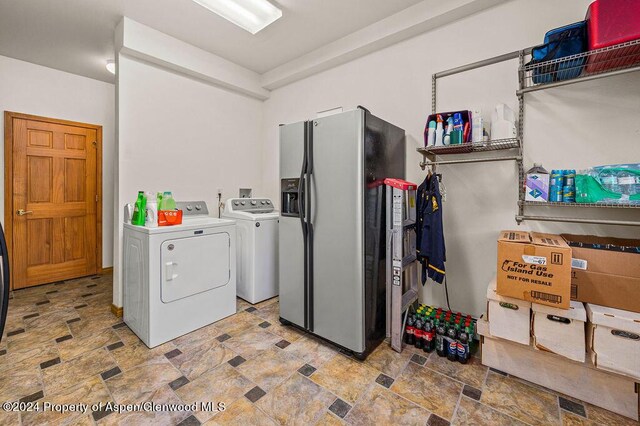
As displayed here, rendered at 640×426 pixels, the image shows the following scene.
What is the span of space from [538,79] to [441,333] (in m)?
1.95

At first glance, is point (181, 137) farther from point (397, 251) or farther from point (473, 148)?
point (473, 148)

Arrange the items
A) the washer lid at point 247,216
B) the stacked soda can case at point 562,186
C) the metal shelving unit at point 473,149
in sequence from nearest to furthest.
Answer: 1. the stacked soda can case at point 562,186
2. the metal shelving unit at point 473,149
3. the washer lid at point 247,216

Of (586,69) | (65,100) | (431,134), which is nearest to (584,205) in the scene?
(586,69)

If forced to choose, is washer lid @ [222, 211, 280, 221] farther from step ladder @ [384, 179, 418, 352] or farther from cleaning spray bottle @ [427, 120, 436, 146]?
cleaning spray bottle @ [427, 120, 436, 146]


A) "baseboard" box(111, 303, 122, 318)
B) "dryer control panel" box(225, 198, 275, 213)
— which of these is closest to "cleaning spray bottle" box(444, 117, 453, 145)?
"dryer control panel" box(225, 198, 275, 213)

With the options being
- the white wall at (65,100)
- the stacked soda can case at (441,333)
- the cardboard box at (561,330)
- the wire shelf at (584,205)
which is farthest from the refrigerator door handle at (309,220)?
the white wall at (65,100)

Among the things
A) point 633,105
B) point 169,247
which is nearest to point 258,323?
point 169,247

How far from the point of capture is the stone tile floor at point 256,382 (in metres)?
1.52

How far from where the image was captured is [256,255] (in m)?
2.98

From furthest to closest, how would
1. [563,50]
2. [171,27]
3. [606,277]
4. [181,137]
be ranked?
[181,137]
[171,27]
[563,50]
[606,277]

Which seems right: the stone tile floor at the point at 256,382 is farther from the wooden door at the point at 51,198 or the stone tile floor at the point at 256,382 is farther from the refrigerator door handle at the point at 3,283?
the wooden door at the point at 51,198

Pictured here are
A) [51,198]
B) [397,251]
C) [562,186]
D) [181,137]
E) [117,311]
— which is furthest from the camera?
[51,198]

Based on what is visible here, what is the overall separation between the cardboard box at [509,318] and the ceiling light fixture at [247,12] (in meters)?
2.98

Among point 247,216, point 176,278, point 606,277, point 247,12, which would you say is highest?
point 247,12
